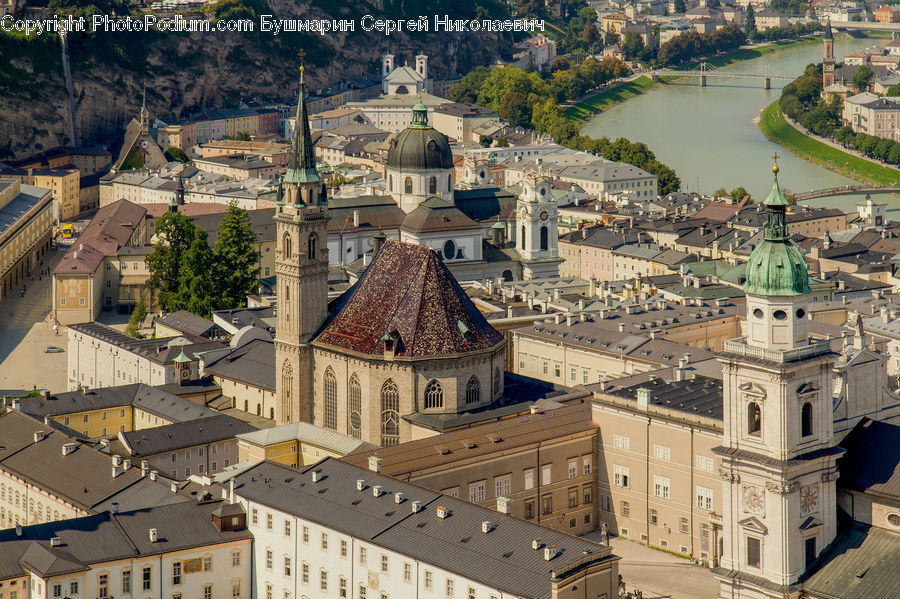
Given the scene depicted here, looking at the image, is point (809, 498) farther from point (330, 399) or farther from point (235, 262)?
point (235, 262)

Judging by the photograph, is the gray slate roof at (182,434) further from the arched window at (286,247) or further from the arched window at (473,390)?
the arched window at (473,390)

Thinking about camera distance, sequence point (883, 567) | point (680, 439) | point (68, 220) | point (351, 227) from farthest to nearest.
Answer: point (68, 220)
point (351, 227)
point (680, 439)
point (883, 567)

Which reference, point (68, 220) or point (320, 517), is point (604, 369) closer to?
point (320, 517)

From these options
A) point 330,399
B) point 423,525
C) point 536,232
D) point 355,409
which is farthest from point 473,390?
point 536,232

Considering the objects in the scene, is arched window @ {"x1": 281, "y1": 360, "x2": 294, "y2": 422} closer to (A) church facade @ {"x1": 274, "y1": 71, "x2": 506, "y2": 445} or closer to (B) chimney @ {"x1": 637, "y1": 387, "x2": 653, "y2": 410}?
(A) church facade @ {"x1": 274, "y1": 71, "x2": 506, "y2": 445}

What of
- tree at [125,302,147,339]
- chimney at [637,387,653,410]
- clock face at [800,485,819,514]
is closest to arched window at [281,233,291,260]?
chimney at [637,387,653,410]

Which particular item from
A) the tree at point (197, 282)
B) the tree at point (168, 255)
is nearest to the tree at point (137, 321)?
the tree at point (168, 255)

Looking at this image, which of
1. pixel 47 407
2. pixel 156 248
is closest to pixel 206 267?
pixel 156 248
